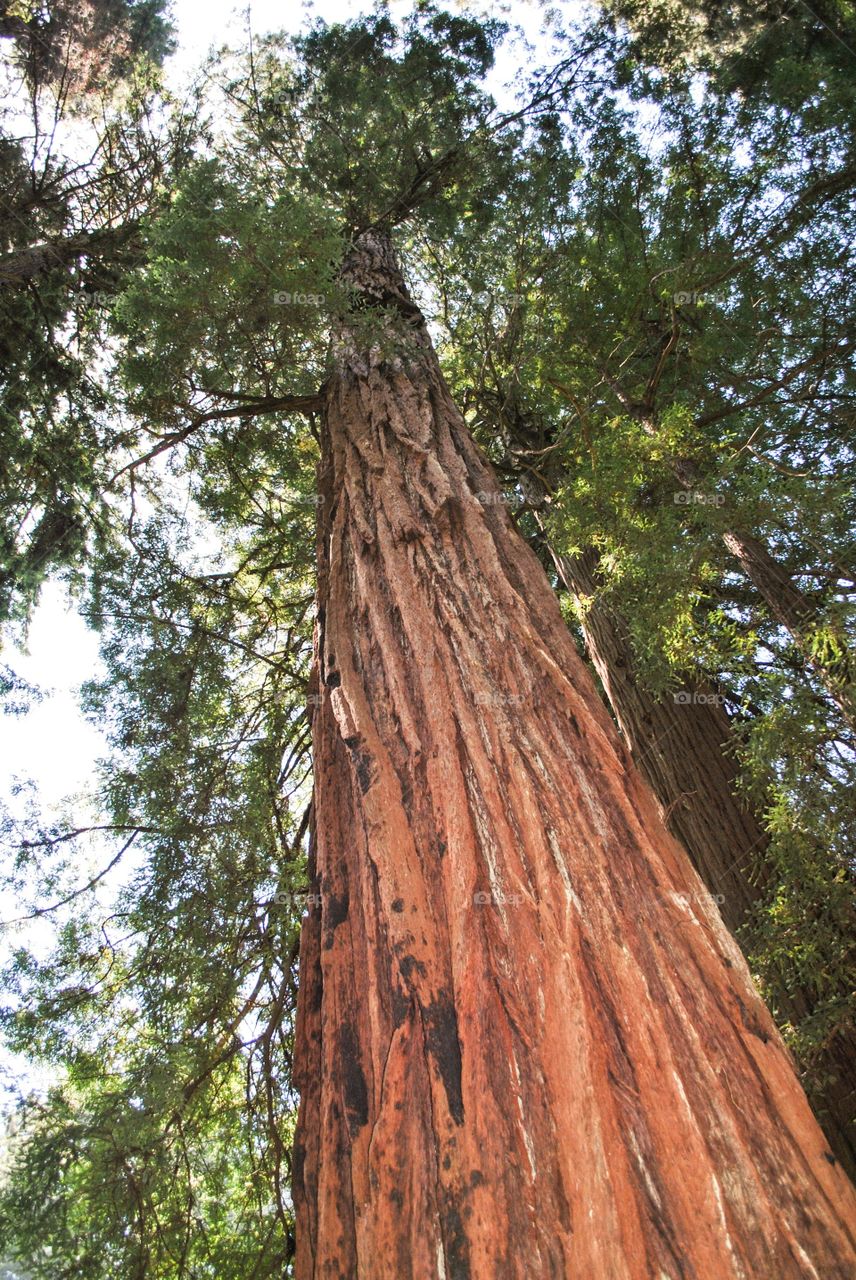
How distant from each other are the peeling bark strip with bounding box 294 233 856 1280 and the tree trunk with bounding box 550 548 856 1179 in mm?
1345

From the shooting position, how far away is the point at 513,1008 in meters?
1.42

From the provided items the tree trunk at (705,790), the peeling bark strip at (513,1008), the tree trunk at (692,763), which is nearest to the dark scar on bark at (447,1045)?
the peeling bark strip at (513,1008)

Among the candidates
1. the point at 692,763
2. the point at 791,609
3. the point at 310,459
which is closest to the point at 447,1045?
the point at 791,609

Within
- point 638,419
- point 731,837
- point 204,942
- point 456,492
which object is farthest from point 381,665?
point 638,419

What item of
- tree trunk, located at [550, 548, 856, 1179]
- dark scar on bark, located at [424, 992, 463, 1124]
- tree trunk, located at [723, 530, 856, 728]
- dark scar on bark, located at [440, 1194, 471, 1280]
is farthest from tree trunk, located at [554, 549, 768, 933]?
dark scar on bark, located at [440, 1194, 471, 1280]

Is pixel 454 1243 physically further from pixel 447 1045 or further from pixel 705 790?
pixel 705 790

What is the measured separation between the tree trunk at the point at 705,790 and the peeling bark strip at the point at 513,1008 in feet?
4.41

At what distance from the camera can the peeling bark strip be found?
1149mm

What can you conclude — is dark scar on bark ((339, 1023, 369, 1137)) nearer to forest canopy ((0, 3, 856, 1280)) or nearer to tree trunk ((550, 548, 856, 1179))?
forest canopy ((0, 3, 856, 1280))

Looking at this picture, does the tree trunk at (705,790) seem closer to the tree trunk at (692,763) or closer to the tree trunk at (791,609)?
the tree trunk at (692,763)

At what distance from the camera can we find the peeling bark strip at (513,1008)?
1.15m

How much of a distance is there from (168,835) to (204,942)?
0.64m

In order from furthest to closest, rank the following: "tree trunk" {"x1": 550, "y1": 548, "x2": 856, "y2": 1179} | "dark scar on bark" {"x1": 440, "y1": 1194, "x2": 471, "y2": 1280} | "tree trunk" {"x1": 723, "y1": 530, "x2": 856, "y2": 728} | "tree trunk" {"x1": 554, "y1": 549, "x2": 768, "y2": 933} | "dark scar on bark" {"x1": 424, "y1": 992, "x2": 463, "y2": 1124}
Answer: "tree trunk" {"x1": 554, "y1": 549, "x2": 768, "y2": 933} < "tree trunk" {"x1": 550, "y1": 548, "x2": 856, "y2": 1179} < "tree trunk" {"x1": 723, "y1": 530, "x2": 856, "y2": 728} < "dark scar on bark" {"x1": 424, "y1": 992, "x2": 463, "y2": 1124} < "dark scar on bark" {"x1": 440, "y1": 1194, "x2": 471, "y2": 1280}

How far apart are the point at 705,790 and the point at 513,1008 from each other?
10.0 ft
